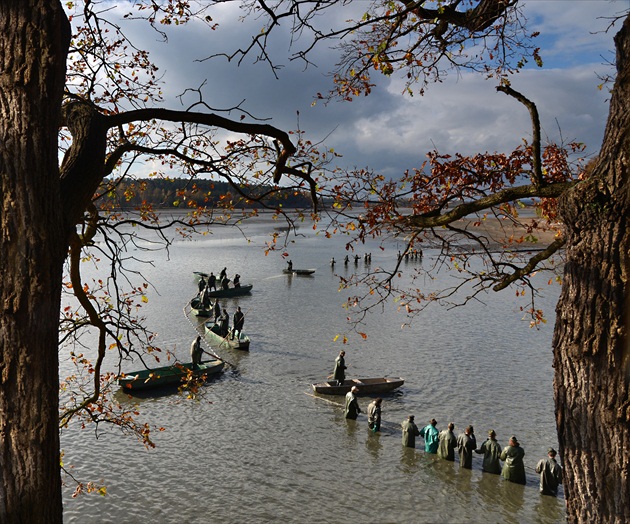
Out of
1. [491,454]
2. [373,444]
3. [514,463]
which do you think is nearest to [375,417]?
[373,444]

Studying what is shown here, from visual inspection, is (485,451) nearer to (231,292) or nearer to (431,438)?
(431,438)

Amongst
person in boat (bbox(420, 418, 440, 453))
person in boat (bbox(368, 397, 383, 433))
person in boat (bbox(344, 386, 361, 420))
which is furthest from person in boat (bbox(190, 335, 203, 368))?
person in boat (bbox(420, 418, 440, 453))

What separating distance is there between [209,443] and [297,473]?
319 cm

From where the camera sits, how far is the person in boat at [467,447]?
16.0 meters

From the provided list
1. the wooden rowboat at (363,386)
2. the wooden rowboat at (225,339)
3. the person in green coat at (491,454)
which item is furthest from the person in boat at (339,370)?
the person in green coat at (491,454)

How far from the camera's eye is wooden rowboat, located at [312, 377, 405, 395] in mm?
21391

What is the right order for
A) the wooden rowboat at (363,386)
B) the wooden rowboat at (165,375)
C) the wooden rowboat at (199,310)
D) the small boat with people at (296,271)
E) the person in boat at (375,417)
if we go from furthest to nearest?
1. the small boat with people at (296,271)
2. the wooden rowboat at (199,310)
3. the wooden rowboat at (363,386)
4. the wooden rowboat at (165,375)
5. the person in boat at (375,417)

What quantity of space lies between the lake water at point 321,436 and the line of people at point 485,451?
27 centimetres

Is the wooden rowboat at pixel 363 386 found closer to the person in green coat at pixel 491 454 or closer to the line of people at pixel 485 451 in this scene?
the line of people at pixel 485 451

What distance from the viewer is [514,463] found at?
15172 millimetres

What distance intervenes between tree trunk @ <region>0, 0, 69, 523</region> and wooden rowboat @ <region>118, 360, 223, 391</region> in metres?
16.0

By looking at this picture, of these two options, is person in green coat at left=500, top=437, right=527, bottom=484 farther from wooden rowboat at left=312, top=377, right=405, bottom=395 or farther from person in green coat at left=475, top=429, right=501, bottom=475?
wooden rowboat at left=312, top=377, right=405, bottom=395

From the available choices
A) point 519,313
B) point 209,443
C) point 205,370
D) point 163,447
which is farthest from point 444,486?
point 519,313

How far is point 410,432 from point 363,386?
14.9 feet
